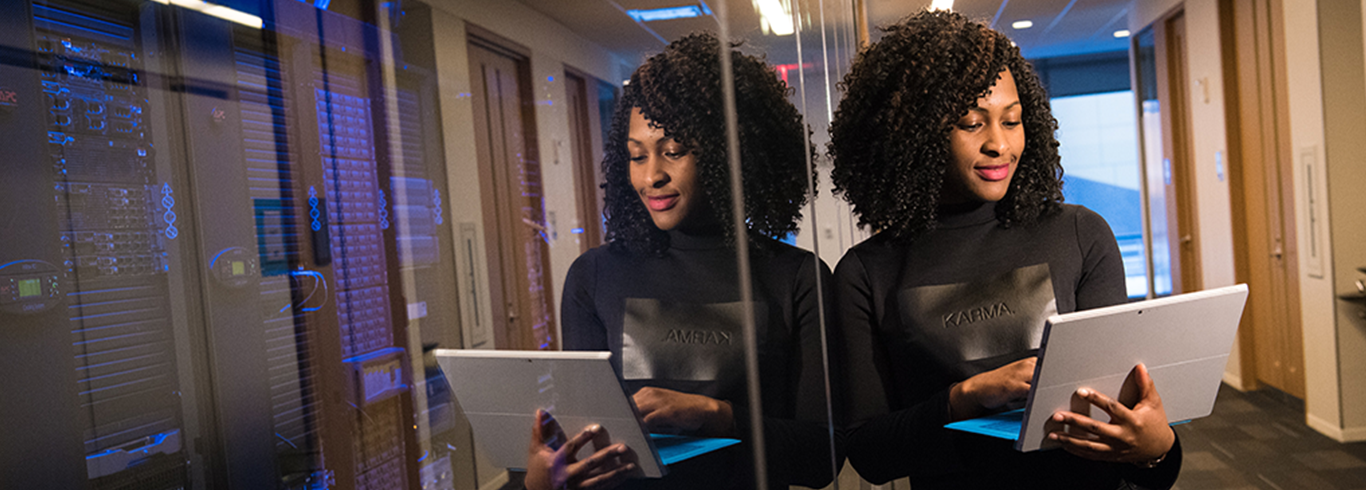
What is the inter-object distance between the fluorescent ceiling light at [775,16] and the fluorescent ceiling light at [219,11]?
21.1 inches

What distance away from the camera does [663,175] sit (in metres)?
0.51

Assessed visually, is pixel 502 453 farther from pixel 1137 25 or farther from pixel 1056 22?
pixel 1137 25

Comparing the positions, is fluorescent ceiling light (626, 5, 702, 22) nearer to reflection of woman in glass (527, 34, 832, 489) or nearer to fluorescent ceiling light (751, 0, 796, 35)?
reflection of woman in glass (527, 34, 832, 489)

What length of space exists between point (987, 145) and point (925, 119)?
10 centimetres

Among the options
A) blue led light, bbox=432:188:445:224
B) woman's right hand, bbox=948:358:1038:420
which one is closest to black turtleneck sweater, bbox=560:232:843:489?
blue led light, bbox=432:188:445:224

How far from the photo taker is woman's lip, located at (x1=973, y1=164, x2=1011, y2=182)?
3.34 feet

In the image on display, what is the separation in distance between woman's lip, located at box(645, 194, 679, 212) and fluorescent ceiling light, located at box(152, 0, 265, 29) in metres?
0.24

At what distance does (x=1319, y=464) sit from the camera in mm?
2707

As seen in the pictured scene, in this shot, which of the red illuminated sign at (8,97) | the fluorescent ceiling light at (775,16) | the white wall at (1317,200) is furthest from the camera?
the white wall at (1317,200)

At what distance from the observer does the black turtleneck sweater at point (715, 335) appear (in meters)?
0.43

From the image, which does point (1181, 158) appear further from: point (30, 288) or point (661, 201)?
point (30, 288)

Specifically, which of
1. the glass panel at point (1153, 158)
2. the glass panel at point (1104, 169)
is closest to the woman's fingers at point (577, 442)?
the glass panel at point (1104, 169)

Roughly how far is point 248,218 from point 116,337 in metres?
0.07

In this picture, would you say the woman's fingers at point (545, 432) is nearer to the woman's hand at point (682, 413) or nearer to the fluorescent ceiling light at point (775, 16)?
the woman's hand at point (682, 413)
